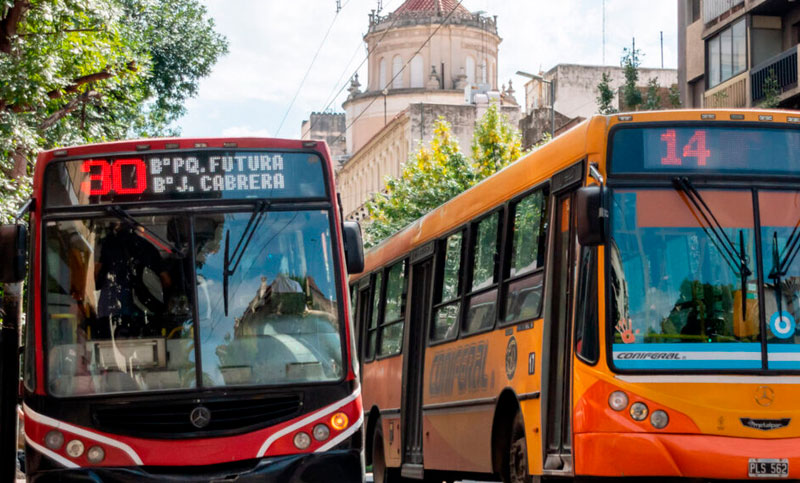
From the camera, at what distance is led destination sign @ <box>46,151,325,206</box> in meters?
10.2

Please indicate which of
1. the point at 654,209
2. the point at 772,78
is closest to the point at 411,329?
the point at 654,209

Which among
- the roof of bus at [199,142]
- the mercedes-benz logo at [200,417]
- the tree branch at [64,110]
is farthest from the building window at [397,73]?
the mercedes-benz logo at [200,417]

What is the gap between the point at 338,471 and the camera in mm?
9766

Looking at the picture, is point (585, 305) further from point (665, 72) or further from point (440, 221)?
point (665, 72)

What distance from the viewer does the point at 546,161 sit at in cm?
1064

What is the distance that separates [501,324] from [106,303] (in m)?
3.31

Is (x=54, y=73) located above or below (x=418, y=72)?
below

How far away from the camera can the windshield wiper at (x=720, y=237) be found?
923cm

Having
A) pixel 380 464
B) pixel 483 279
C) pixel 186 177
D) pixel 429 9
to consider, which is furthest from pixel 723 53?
pixel 429 9

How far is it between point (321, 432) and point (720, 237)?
2.98m

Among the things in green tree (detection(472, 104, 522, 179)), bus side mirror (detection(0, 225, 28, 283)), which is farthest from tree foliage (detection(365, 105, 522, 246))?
bus side mirror (detection(0, 225, 28, 283))

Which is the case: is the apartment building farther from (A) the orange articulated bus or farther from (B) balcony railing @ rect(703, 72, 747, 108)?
(A) the orange articulated bus

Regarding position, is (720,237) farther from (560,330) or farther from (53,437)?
(53,437)

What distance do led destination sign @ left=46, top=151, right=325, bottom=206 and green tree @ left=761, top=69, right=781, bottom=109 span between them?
20.3 m
